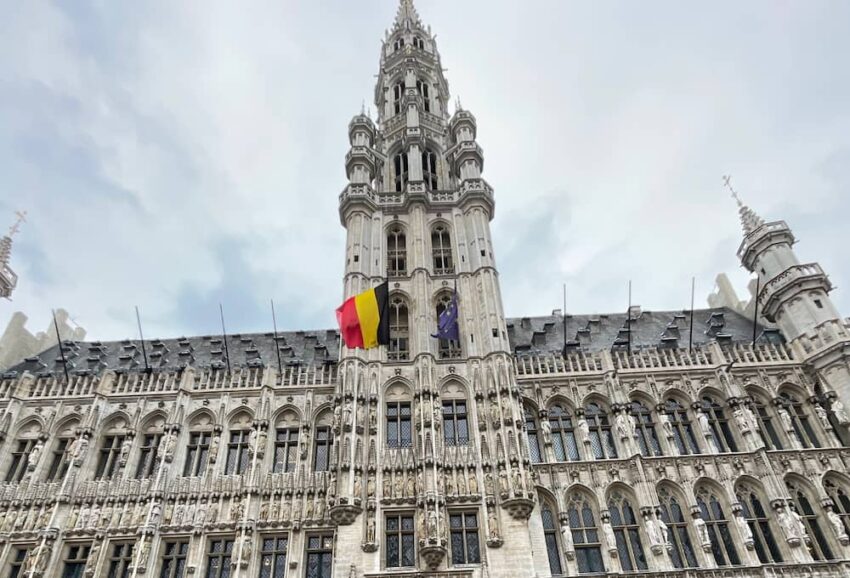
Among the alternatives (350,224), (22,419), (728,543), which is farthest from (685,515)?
(22,419)

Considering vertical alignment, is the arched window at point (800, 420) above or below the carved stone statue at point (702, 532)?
above

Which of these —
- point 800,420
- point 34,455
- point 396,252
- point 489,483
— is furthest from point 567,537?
point 34,455

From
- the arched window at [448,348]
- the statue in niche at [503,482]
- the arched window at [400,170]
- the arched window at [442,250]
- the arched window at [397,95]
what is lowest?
the statue in niche at [503,482]

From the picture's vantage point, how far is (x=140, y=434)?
31.1m

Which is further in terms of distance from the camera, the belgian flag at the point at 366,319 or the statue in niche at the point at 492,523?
the belgian flag at the point at 366,319

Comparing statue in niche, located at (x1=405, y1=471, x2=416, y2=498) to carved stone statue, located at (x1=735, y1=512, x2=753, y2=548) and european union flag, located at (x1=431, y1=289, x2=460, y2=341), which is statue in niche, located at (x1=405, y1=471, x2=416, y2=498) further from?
carved stone statue, located at (x1=735, y1=512, x2=753, y2=548)

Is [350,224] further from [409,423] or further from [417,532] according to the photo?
[417,532]

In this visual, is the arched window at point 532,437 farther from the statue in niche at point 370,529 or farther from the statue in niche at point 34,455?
the statue in niche at point 34,455

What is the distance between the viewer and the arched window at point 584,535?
26031 millimetres

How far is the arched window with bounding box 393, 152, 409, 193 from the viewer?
142ft

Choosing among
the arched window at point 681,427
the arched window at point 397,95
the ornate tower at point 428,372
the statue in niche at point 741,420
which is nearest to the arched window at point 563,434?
the ornate tower at point 428,372

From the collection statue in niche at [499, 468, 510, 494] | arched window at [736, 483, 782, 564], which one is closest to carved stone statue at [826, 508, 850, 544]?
arched window at [736, 483, 782, 564]

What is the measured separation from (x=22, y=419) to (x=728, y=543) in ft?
122

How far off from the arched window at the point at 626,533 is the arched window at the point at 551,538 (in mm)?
2708
